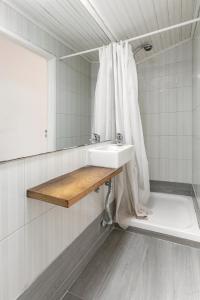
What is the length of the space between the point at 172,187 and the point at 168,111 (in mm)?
1109

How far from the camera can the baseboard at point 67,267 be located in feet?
3.36

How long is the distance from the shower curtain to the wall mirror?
0.34 meters

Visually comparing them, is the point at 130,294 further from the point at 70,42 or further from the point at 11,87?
the point at 70,42

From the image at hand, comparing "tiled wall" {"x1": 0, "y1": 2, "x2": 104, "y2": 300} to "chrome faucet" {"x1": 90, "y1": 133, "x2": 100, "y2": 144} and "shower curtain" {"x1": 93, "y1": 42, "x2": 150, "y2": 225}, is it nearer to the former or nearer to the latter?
"chrome faucet" {"x1": 90, "y1": 133, "x2": 100, "y2": 144}

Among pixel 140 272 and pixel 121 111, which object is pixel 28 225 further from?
pixel 121 111

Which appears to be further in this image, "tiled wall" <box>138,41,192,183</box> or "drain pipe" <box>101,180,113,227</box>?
"tiled wall" <box>138,41,192,183</box>

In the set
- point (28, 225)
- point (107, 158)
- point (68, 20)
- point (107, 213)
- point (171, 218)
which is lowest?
point (171, 218)

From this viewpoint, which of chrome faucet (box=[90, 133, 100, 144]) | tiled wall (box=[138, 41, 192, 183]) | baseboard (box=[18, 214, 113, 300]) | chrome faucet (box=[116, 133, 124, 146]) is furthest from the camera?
tiled wall (box=[138, 41, 192, 183])

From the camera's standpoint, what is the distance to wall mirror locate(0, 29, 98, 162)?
88 cm

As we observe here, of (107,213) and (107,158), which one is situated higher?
(107,158)

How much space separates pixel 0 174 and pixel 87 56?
1.24 metres

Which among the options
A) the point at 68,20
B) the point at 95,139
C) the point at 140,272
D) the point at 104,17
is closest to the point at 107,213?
the point at 140,272

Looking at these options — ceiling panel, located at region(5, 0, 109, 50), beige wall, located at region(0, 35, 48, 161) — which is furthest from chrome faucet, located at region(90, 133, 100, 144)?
ceiling panel, located at region(5, 0, 109, 50)

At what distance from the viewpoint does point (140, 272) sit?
53.1 inches
